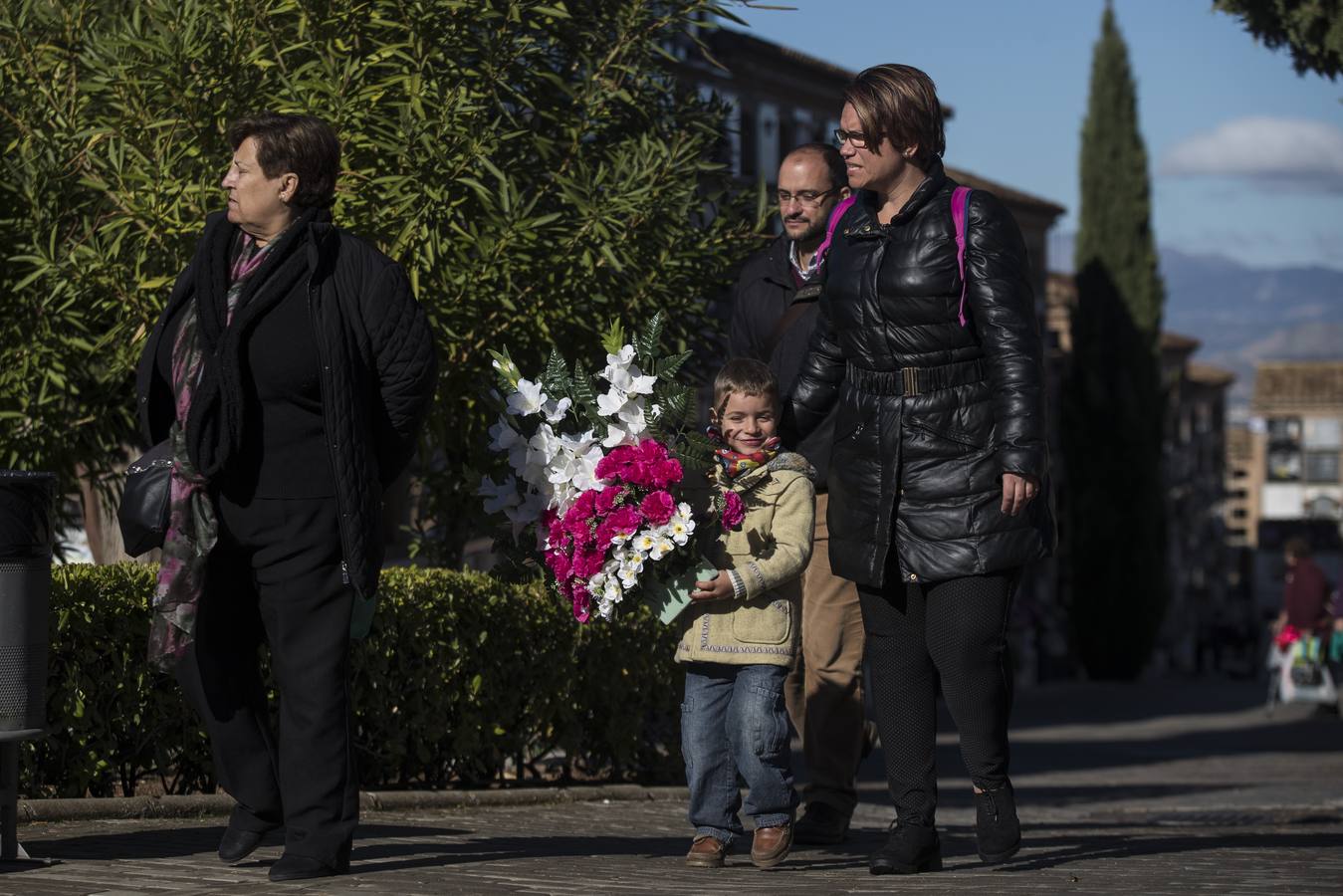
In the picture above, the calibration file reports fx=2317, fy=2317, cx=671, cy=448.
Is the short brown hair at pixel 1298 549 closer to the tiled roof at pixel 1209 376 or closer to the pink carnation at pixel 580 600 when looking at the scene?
the pink carnation at pixel 580 600

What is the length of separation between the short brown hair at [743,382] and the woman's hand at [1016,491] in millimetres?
1009

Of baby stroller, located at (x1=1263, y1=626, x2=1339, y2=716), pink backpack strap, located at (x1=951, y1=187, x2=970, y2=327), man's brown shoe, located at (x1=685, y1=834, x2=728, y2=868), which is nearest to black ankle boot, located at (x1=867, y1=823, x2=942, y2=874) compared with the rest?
man's brown shoe, located at (x1=685, y1=834, x2=728, y2=868)

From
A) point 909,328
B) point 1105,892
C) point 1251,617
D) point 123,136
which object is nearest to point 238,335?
point 909,328

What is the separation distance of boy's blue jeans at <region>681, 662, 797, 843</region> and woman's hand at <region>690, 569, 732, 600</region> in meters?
0.31

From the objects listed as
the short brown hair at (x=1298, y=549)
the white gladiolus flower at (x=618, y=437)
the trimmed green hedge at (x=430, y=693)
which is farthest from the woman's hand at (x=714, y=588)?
the short brown hair at (x=1298, y=549)

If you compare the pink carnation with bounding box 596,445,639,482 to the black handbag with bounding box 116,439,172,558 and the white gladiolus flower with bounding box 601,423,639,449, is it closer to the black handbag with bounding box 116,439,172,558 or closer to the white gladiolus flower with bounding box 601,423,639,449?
the white gladiolus flower with bounding box 601,423,639,449

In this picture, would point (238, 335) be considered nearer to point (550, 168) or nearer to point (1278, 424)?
point (550, 168)

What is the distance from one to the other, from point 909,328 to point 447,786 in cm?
513

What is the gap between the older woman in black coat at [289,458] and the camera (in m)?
6.29

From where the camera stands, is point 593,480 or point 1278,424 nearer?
point 593,480

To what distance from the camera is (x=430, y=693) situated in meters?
10.7

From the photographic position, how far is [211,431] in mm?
6270

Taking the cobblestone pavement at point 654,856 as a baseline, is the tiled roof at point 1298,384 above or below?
above

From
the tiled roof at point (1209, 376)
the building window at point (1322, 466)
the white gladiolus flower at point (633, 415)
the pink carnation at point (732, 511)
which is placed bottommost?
the pink carnation at point (732, 511)
